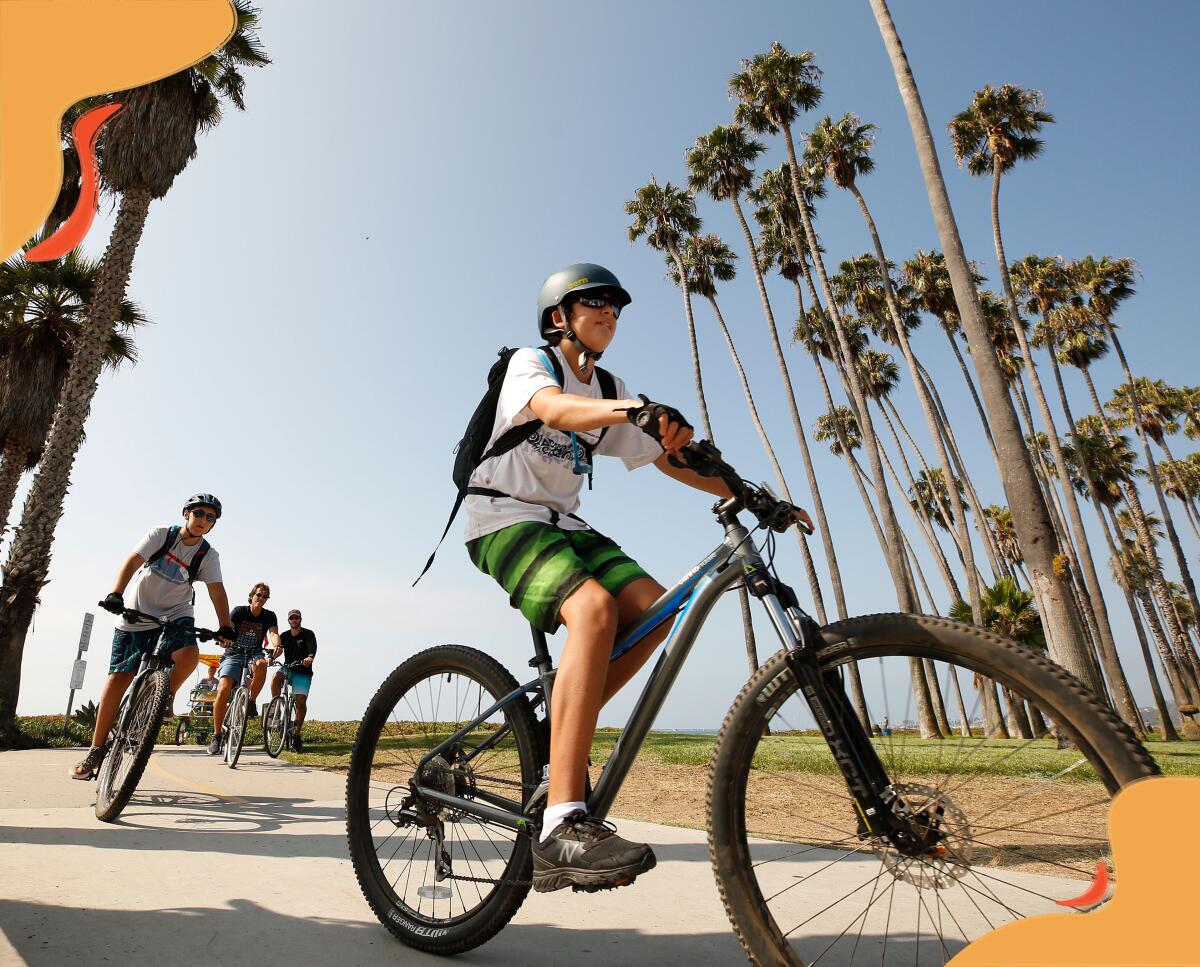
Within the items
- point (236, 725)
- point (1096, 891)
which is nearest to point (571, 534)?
point (1096, 891)

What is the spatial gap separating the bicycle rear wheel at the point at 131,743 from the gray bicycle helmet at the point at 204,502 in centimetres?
131

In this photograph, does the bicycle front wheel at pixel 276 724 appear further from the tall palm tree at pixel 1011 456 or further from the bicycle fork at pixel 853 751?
the tall palm tree at pixel 1011 456

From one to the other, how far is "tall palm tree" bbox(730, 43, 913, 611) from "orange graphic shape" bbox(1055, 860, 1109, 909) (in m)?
25.4

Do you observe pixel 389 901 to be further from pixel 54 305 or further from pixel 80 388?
pixel 54 305

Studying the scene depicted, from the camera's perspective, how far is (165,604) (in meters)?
5.80

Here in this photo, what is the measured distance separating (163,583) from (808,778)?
5.33 metres

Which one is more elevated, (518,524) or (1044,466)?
(1044,466)

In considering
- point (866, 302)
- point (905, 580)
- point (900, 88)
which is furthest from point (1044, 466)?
point (900, 88)

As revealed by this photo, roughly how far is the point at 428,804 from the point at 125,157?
17011mm

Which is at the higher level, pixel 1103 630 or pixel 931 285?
pixel 931 285

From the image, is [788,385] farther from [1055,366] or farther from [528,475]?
[528,475]

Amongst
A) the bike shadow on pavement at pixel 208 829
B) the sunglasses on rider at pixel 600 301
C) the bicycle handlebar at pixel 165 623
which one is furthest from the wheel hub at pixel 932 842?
the bicycle handlebar at pixel 165 623

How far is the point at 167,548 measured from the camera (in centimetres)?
575

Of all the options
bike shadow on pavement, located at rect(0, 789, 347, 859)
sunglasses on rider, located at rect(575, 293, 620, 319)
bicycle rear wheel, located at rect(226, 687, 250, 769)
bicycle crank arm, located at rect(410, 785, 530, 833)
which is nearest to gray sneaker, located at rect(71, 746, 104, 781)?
bike shadow on pavement, located at rect(0, 789, 347, 859)
